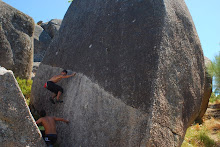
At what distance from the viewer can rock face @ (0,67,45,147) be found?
9.07 ft

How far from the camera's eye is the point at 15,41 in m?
7.62

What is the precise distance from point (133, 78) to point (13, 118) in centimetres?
161

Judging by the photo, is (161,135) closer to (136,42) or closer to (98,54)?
(136,42)

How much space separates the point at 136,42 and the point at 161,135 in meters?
1.38

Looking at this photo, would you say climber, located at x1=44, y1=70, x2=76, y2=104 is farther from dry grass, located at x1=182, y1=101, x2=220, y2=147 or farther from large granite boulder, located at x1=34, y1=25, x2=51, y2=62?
large granite boulder, located at x1=34, y1=25, x2=51, y2=62

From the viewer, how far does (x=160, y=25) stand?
3.50 meters

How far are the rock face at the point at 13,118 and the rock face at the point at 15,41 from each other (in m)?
4.82

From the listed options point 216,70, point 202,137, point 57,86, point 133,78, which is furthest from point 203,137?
point 57,86

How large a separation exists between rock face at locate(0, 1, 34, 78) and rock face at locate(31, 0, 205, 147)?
136 inches

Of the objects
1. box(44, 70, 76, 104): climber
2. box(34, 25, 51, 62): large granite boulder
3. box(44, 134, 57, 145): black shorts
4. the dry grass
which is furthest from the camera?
box(34, 25, 51, 62): large granite boulder

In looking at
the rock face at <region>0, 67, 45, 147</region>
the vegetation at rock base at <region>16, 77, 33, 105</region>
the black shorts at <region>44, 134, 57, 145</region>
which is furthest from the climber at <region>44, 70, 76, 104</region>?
the vegetation at rock base at <region>16, 77, 33, 105</region>

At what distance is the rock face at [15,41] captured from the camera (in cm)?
729

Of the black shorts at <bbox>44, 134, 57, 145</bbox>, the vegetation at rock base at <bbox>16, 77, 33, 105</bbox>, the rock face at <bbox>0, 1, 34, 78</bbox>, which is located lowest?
the black shorts at <bbox>44, 134, 57, 145</bbox>

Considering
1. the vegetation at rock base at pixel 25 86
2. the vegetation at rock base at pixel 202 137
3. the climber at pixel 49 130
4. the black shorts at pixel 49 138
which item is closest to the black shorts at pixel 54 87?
the climber at pixel 49 130
